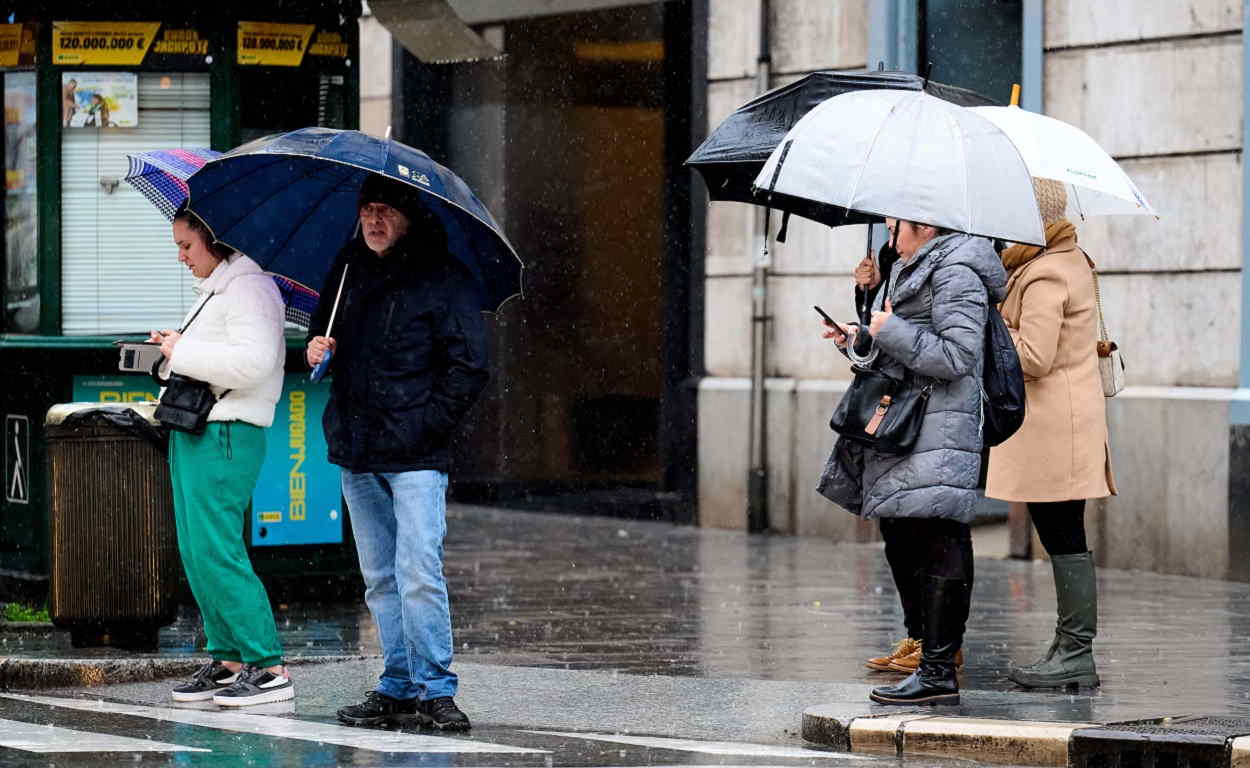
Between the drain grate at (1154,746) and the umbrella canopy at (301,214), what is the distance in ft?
7.59

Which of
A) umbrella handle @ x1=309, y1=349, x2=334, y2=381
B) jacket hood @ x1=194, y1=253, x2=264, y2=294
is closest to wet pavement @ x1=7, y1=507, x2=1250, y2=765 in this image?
umbrella handle @ x1=309, y1=349, x2=334, y2=381

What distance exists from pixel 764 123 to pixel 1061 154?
1127mm

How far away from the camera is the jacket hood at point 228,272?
7648mm

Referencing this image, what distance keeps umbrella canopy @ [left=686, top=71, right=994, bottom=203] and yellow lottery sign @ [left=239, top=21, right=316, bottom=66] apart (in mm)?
2694

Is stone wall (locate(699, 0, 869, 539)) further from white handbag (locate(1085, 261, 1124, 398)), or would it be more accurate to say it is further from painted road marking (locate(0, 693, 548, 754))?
painted road marking (locate(0, 693, 548, 754))

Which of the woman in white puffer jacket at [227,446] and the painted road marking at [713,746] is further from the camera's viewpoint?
the woman in white puffer jacket at [227,446]

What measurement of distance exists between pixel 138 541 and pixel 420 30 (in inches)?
163

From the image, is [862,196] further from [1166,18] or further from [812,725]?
[1166,18]

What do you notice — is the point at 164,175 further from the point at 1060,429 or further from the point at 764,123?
the point at 1060,429

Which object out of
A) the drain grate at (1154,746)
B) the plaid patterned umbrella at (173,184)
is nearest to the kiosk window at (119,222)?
the plaid patterned umbrella at (173,184)

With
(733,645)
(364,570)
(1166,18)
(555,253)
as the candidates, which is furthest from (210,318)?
(555,253)

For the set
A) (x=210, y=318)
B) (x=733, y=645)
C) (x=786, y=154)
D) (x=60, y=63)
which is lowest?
(x=733, y=645)

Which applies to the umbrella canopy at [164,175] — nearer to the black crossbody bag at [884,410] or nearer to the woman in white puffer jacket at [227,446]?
the woman in white puffer jacket at [227,446]

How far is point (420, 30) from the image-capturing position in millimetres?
11852
